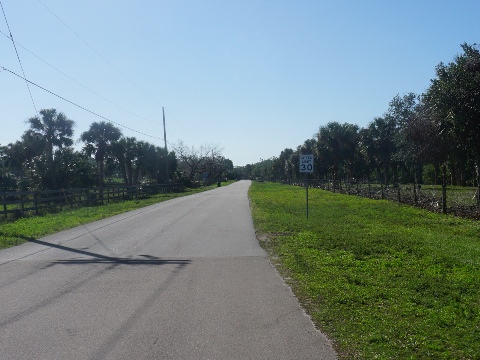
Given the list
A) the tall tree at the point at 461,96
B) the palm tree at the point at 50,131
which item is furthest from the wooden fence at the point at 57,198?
the tall tree at the point at 461,96

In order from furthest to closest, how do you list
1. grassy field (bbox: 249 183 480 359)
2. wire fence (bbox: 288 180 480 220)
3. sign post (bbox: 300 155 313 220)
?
sign post (bbox: 300 155 313 220) < wire fence (bbox: 288 180 480 220) < grassy field (bbox: 249 183 480 359)

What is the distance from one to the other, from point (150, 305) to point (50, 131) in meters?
38.3

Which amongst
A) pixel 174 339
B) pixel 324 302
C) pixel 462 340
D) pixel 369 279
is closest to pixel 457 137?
pixel 369 279

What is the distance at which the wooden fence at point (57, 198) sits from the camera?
26.0 metres

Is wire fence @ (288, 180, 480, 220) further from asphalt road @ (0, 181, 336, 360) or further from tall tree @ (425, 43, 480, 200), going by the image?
asphalt road @ (0, 181, 336, 360)

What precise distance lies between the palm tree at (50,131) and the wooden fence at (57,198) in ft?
18.8

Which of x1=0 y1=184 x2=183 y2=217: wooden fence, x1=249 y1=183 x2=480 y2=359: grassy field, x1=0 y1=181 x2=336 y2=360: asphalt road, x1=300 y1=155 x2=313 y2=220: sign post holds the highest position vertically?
x1=300 y1=155 x2=313 y2=220: sign post

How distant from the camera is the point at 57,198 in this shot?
1203 inches

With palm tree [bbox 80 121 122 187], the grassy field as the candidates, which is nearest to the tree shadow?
the grassy field

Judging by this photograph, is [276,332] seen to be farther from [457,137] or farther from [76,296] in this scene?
[457,137]

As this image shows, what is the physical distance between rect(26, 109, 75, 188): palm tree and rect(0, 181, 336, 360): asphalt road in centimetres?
2983

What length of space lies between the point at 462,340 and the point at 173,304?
399 cm

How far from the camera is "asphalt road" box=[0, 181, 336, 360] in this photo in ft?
19.2

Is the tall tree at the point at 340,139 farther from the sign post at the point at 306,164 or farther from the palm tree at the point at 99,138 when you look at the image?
the sign post at the point at 306,164
